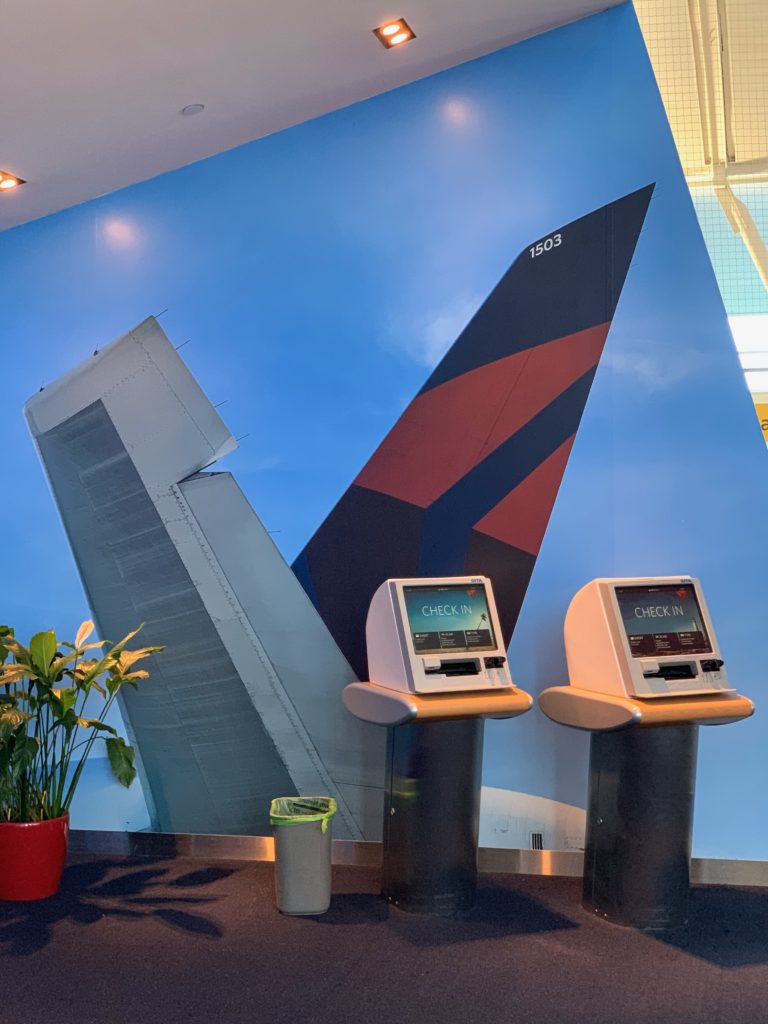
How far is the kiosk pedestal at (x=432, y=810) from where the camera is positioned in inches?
141

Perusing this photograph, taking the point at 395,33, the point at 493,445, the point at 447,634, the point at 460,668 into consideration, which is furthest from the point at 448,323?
the point at 460,668

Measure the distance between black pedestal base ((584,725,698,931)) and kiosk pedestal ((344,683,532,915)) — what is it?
0.50 m

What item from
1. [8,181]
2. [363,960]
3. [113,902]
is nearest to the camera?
[363,960]

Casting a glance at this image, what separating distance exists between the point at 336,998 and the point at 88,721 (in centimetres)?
155

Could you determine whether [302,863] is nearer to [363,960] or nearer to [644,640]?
[363,960]

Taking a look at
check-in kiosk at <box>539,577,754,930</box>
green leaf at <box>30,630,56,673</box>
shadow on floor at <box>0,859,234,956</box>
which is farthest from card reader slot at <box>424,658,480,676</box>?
green leaf at <box>30,630,56,673</box>

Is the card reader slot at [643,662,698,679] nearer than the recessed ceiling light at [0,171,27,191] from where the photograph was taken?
Yes

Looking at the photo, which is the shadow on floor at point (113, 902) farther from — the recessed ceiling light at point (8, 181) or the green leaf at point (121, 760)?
the recessed ceiling light at point (8, 181)

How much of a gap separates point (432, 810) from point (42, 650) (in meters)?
1.69

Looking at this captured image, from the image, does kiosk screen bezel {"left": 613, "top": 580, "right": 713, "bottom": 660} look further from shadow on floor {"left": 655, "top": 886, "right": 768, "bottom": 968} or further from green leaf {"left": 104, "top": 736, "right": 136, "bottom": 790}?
green leaf {"left": 104, "top": 736, "right": 136, "bottom": 790}

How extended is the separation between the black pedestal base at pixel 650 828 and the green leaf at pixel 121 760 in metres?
1.89

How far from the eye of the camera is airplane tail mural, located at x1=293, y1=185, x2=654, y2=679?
416 centimetres

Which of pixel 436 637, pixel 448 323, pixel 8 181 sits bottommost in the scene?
pixel 436 637

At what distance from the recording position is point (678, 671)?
3.50 meters
